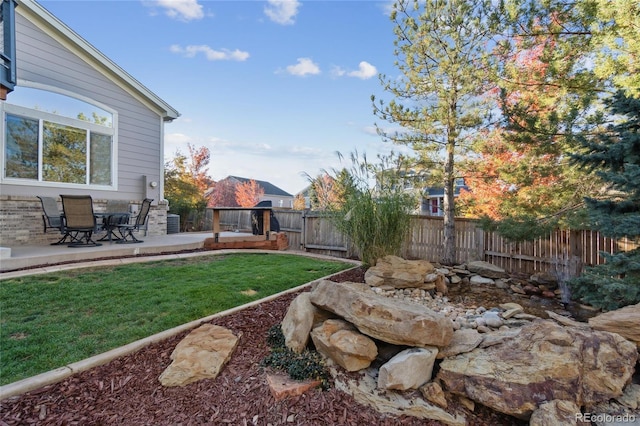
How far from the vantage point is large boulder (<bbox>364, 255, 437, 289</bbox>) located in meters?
4.50

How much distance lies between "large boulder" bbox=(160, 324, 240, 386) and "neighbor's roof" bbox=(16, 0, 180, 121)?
→ 7.35 metres

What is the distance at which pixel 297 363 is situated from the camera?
93.3 inches

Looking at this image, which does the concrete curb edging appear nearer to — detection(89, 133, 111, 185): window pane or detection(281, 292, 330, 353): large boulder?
detection(281, 292, 330, 353): large boulder

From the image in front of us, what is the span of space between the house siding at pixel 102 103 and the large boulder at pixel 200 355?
577cm

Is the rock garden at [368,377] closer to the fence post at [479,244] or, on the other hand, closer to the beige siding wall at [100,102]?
the fence post at [479,244]

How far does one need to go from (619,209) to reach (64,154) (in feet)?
31.5

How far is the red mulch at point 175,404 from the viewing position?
187cm

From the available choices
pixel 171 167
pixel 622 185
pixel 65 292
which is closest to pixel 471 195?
pixel 622 185

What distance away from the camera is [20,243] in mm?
5941

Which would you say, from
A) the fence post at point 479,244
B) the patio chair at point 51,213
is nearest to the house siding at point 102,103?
the patio chair at point 51,213

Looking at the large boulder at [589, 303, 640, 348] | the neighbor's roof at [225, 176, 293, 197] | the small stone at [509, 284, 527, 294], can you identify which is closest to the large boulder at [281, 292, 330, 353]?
the large boulder at [589, 303, 640, 348]

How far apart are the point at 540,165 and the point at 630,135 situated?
223cm

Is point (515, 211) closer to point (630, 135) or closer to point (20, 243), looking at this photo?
point (630, 135)

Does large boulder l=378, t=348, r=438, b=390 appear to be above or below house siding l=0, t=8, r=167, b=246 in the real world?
below
